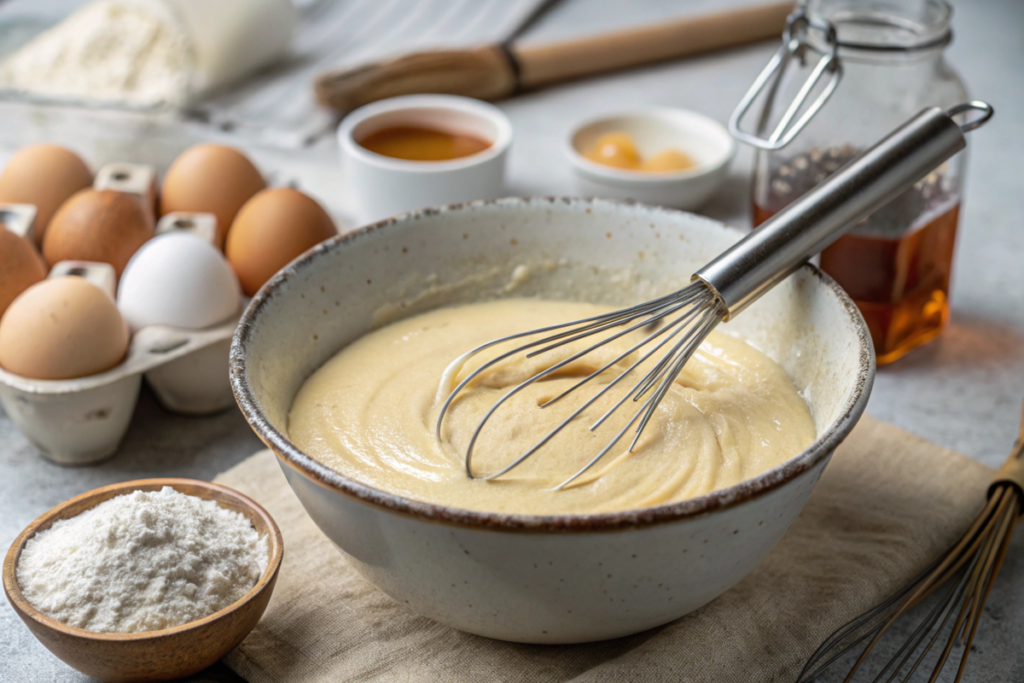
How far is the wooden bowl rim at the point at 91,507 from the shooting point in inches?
34.5

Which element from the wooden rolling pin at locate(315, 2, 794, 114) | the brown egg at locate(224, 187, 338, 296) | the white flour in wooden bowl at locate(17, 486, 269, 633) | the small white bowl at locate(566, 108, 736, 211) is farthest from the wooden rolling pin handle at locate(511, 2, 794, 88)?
the white flour in wooden bowl at locate(17, 486, 269, 633)

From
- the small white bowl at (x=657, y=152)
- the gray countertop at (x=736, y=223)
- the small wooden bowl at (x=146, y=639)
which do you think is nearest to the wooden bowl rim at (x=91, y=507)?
the small wooden bowl at (x=146, y=639)

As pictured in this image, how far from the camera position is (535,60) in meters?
2.45

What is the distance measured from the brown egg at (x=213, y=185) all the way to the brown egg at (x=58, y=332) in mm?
344

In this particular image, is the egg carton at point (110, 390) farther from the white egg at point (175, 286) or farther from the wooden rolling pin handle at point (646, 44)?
the wooden rolling pin handle at point (646, 44)

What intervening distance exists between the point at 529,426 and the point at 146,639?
0.43 m

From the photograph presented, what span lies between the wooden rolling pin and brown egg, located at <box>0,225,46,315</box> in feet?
3.25

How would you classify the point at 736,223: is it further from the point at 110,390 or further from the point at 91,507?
the point at 91,507

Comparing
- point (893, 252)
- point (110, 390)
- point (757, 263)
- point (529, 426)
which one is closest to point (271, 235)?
point (110, 390)

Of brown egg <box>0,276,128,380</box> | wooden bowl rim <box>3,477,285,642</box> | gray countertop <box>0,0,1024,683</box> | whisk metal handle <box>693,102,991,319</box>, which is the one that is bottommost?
gray countertop <box>0,0,1024,683</box>

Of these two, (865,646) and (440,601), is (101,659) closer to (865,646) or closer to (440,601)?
(440,601)

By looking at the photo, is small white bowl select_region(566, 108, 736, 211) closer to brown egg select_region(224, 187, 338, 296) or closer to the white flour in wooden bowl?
brown egg select_region(224, 187, 338, 296)

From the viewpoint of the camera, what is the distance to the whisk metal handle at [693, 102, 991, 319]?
1034mm

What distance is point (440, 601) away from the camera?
893 millimetres
